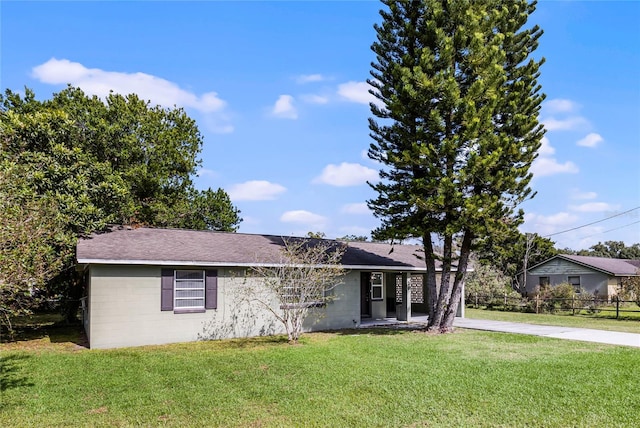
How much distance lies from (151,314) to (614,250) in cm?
6580

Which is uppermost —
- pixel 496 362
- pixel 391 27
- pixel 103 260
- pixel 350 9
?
pixel 391 27

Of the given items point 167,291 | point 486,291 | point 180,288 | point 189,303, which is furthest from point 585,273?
point 167,291

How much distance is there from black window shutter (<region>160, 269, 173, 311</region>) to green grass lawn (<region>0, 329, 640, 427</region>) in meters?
1.37

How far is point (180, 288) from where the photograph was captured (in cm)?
1370

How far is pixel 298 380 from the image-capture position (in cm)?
841

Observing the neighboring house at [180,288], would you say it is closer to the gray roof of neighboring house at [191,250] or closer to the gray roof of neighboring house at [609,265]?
the gray roof of neighboring house at [191,250]

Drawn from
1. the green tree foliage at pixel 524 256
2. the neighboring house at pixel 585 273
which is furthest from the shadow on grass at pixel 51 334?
→ the green tree foliage at pixel 524 256

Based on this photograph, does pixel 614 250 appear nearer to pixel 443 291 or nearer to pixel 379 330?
pixel 443 291

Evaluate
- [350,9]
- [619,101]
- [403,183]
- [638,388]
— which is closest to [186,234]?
[403,183]

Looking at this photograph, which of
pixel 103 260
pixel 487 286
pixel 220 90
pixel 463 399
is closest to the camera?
pixel 463 399

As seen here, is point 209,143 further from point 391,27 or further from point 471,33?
point 471,33

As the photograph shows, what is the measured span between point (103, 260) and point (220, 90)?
21.8 feet

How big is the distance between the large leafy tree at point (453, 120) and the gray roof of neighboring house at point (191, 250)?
123 inches

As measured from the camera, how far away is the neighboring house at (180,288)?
12.5 metres
